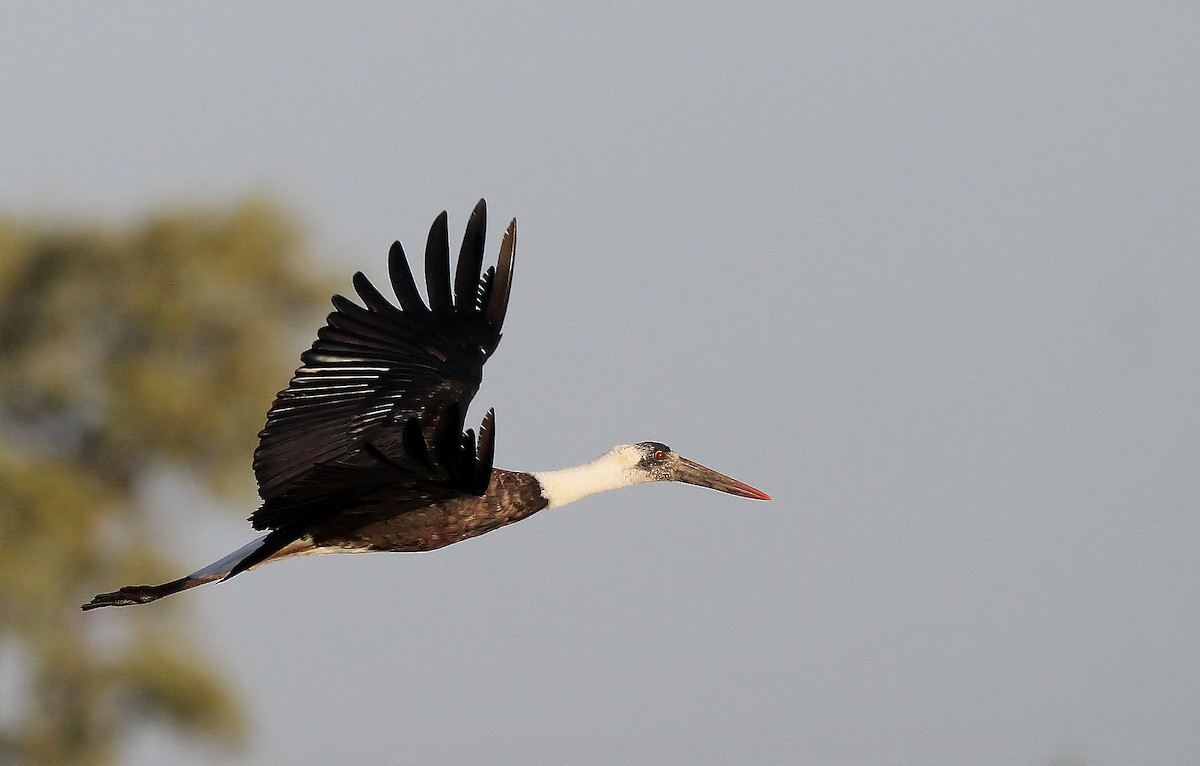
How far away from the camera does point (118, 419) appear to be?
77.7 ft

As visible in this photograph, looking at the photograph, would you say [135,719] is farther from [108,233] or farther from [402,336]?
[402,336]

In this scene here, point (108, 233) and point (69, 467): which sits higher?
point (108, 233)

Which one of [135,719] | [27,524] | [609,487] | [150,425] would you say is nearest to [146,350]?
[150,425]

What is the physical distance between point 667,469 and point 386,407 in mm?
2009

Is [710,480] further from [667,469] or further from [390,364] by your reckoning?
[390,364]

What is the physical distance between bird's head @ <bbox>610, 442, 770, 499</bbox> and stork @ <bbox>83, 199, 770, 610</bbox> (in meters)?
0.93

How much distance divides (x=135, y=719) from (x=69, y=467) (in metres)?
3.26

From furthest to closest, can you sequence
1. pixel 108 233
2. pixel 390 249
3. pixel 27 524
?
1. pixel 108 233
2. pixel 27 524
3. pixel 390 249

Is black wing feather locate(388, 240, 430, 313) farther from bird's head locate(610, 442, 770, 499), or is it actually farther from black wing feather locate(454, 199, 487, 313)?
bird's head locate(610, 442, 770, 499)

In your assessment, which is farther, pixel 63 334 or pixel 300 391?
pixel 63 334

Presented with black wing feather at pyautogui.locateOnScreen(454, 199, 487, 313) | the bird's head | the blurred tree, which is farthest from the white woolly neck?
the blurred tree

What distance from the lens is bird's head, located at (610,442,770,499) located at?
10.5m

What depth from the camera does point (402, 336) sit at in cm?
934

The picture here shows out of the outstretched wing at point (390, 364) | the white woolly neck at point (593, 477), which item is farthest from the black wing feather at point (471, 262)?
the white woolly neck at point (593, 477)
